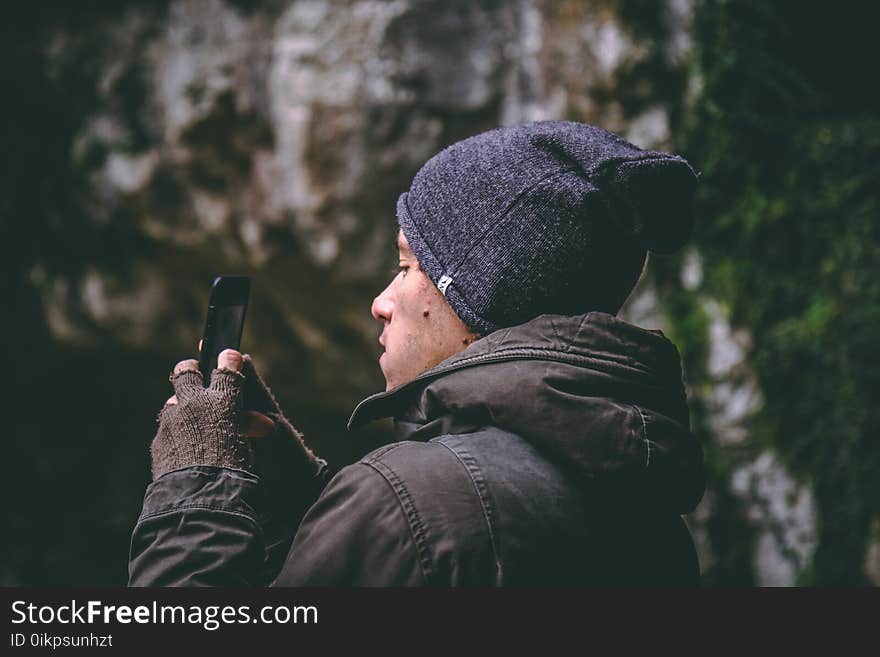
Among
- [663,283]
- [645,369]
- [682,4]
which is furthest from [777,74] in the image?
[645,369]

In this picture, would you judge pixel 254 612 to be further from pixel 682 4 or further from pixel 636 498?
pixel 682 4

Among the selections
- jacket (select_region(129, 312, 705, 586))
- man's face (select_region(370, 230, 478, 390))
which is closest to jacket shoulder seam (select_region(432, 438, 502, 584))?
jacket (select_region(129, 312, 705, 586))

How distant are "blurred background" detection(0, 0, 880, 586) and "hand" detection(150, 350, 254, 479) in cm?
259

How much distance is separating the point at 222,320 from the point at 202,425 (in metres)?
0.25

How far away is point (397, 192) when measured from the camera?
3.94m

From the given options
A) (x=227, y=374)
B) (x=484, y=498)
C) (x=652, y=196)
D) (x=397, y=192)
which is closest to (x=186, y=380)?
(x=227, y=374)

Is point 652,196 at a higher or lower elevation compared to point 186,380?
higher

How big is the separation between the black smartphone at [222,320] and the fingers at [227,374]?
35 mm

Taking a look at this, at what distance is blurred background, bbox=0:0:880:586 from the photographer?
3.29 metres

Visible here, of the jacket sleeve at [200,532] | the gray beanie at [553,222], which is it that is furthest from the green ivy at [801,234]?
the jacket sleeve at [200,532]

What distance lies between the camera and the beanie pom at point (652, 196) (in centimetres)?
127

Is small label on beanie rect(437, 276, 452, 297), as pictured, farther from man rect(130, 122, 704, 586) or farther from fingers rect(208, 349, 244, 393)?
fingers rect(208, 349, 244, 393)

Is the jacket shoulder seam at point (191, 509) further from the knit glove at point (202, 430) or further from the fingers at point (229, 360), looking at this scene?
the fingers at point (229, 360)

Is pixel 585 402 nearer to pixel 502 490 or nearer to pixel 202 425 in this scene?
pixel 502 490
